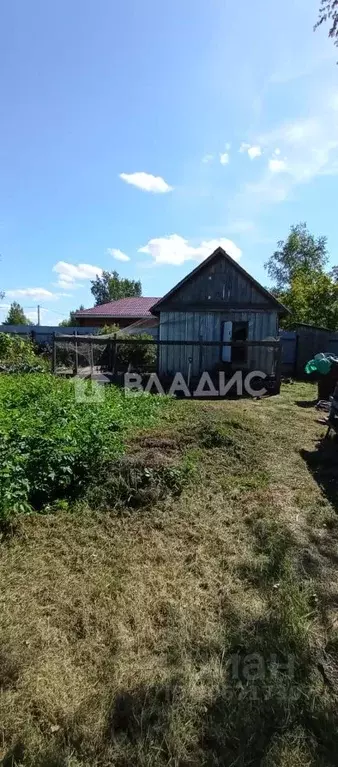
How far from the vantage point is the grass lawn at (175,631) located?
175 centimetres

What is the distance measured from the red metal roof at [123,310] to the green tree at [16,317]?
21.7 m

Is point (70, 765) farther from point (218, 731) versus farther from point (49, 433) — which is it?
point (49, 433)

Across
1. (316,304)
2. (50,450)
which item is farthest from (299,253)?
(50,450)

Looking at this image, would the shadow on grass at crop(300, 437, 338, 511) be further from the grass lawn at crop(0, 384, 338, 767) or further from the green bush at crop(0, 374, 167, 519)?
the green bush at crop(0, 374, 167, 519)

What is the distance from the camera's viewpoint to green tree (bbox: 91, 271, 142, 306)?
70500 mm

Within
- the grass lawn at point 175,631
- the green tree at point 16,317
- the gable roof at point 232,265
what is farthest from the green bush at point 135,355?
the green tree at point 16,317

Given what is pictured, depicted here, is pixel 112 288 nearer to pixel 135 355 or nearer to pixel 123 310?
pixel 123 310

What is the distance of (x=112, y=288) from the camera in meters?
71.0

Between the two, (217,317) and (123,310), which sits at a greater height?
(123,310)

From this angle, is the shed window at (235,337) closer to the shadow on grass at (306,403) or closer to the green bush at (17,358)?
the shadow on grass at (306,403)

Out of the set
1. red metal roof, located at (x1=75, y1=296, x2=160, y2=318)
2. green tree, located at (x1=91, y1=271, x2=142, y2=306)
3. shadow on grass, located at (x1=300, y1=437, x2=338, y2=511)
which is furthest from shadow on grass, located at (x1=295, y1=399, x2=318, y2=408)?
green tree, located at (x1=91, y1=271, x2=142, y2=306)

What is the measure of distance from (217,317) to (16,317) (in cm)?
4291

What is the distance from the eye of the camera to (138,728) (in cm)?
180

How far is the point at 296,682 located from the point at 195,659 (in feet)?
1.69
